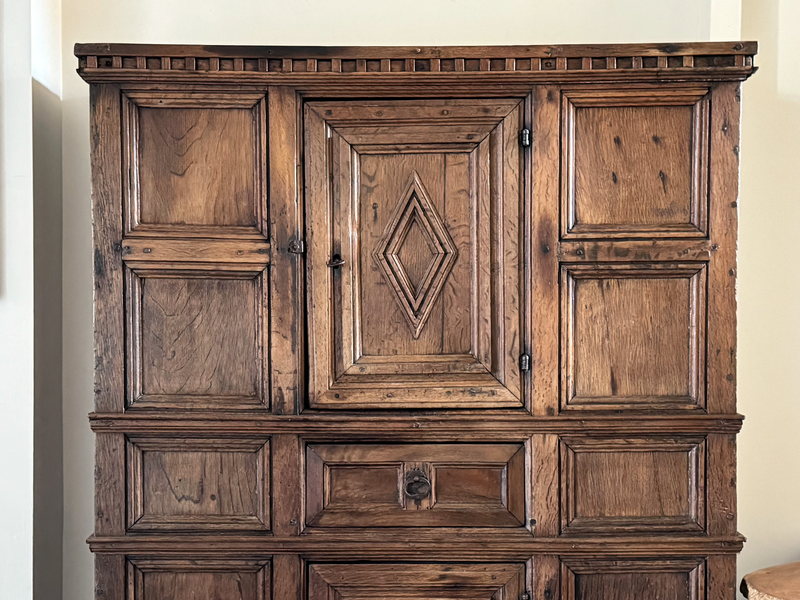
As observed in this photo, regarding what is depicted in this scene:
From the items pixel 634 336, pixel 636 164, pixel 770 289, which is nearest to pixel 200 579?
pixel 634 336

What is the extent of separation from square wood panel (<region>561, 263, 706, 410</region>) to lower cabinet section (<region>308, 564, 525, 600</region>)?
0.58 meters

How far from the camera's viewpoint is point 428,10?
2281 mm

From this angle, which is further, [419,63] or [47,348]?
[47,348]

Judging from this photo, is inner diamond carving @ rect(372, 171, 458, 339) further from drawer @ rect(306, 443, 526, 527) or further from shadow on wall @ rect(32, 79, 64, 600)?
shadow on wall @ rect(32, 79, 64, 600)

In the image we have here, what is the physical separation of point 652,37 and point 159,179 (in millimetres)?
1892

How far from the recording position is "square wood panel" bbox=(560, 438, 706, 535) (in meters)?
1.83

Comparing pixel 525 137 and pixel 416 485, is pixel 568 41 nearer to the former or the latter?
pixel 525 137

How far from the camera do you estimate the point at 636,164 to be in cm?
181

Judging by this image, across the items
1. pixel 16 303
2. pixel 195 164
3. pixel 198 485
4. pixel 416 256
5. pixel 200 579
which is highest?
pixel 195 164

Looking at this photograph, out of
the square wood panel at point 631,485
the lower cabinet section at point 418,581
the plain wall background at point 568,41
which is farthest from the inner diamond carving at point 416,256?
the plain wall background at point 568,41

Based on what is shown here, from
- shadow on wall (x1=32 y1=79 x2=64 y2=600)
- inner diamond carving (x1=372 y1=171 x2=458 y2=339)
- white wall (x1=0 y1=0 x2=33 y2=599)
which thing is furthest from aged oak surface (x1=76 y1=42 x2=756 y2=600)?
shadow on wall (x1=32 y1=79 x2=64 y2=600)

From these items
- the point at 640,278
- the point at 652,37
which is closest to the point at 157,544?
the point at 640,278

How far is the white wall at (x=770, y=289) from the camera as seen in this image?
88.9 inches

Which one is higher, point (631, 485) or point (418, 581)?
point (631, 485)
